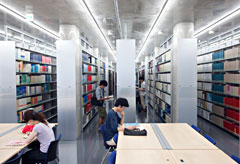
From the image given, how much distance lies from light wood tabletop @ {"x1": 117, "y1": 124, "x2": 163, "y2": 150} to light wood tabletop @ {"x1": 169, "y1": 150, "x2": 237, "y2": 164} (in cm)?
30

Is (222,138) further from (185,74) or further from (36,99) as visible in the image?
(36,99)

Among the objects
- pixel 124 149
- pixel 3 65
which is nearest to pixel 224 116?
pixel 124 149

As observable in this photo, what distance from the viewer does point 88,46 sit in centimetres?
814

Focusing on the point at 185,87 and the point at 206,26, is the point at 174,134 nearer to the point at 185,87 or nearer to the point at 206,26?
the point at 185,87

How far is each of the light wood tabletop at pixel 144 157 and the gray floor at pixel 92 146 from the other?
179cm

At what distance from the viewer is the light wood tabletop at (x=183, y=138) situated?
8.29ft

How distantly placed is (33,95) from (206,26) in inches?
250

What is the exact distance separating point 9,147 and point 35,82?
3811 mm

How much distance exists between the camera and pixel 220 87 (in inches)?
235

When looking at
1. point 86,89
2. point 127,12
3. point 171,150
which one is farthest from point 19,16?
point 171,150

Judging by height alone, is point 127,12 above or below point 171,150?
above

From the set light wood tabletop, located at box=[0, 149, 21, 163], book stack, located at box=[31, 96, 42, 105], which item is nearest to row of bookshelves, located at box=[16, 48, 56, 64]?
book stack, located at box=[31, 96, 42, 105]

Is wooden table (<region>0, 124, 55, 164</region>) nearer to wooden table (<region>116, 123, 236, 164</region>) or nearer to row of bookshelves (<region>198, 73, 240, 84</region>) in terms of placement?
wooden table (<region>116, 123, 236, 164</region>)

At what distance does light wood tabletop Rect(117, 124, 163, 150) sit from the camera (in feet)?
8.16
